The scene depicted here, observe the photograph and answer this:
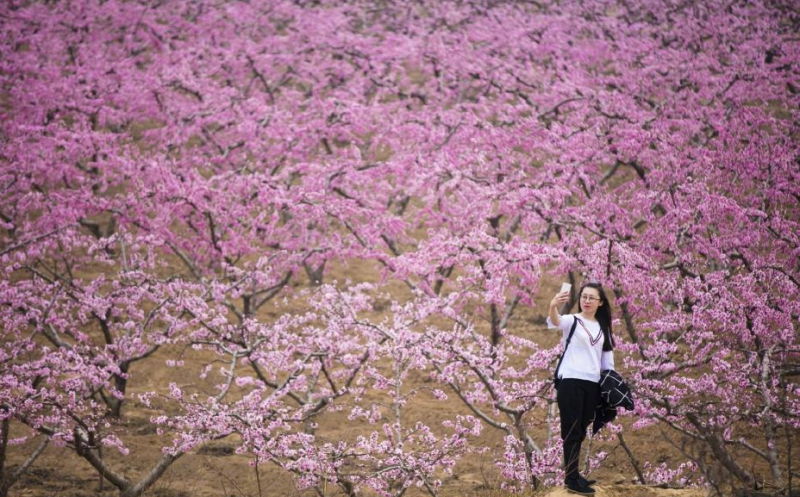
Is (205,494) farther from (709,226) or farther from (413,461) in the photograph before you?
(709,226)

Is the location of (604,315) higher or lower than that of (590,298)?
lower

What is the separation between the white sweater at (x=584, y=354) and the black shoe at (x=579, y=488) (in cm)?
80

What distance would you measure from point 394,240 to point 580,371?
7.40 meters

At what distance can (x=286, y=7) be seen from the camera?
24.1 m

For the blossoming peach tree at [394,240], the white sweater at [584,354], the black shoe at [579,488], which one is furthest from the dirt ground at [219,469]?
the white sweater at [584,354]

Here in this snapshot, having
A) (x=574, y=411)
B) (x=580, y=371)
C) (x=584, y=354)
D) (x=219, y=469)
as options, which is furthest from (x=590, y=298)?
(x=219, y=469)

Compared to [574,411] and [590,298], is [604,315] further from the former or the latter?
[574,411]

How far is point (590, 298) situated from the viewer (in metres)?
5.18

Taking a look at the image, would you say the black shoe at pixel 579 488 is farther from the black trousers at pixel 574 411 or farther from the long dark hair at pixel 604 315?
the long dark hair at pixel 604 315

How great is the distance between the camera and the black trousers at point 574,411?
4992 mm

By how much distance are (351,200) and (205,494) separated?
543 cm

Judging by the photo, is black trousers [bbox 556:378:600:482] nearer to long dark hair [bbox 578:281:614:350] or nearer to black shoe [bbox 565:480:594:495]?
black shoe [bbox 565:480:594:495]

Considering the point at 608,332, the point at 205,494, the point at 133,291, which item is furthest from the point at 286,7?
the point at 608,332

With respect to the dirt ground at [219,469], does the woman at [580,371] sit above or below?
above
